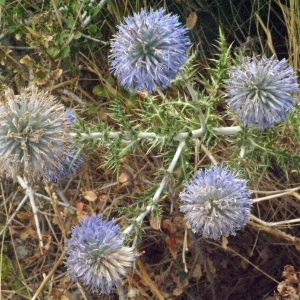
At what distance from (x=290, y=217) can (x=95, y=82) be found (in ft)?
3.98

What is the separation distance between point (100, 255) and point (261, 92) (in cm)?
72

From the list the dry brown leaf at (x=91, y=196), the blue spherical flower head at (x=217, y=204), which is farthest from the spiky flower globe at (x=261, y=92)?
the dry brown leaf at (x=91, y=196)

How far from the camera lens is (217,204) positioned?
168cm

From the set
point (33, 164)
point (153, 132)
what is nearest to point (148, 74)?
point (153, 132)

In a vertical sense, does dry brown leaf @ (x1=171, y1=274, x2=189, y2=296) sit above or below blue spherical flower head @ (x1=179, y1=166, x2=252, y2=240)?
below

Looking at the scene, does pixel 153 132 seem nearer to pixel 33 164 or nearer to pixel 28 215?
pixel 33 164

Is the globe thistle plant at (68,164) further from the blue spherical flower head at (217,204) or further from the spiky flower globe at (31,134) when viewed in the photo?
the blue spherical flower head at (217,204)

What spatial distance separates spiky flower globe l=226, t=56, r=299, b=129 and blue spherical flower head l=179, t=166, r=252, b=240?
21cm

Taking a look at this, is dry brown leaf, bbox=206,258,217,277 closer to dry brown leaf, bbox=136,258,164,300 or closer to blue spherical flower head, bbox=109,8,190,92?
dry brown leaf, bbox=136,258,164,300

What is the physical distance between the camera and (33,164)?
1.71 m

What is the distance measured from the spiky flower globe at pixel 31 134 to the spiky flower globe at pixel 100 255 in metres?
0.24

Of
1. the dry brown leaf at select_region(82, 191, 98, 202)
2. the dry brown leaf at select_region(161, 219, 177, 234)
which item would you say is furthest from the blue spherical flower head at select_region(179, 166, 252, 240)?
the dry brown leaf at select_region(82, 191, 98, 202)

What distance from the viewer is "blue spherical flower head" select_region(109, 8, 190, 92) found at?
1620 millimetres

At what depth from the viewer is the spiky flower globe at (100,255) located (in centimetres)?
165
